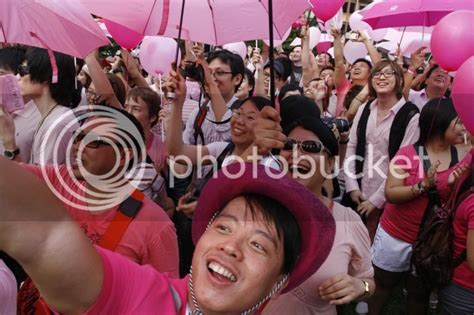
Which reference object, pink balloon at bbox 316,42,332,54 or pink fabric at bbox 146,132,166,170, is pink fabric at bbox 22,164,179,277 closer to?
pink fabric at bbox 146,132,166,170

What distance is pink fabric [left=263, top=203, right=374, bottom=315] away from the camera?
186 cm

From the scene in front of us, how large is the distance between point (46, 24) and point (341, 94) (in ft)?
12.4

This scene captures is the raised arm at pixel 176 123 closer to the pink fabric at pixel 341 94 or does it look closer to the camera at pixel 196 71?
the camera at pixel 196 71

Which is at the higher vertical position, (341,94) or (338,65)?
(338,65)

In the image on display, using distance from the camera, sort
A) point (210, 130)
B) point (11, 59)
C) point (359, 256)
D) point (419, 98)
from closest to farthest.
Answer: point (359, 256) < point (11, 59) < point (210, 130) < point (419, 98)

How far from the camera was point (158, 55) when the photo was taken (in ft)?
15.0

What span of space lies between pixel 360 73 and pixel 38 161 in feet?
13.1

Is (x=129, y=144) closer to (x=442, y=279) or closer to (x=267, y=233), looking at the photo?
(x=267, y=233)

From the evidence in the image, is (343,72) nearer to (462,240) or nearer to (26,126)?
(462,240)

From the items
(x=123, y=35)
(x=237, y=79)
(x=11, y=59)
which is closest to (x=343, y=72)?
(x=237, y=79)

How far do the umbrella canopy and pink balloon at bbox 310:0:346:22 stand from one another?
1.58 m

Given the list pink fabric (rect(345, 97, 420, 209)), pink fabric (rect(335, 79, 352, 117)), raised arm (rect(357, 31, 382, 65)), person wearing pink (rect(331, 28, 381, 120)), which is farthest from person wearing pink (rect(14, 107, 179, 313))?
raised arm (rect(357, 31, 382, 65))

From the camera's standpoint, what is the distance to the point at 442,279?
2621 millimetres

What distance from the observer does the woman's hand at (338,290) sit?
5.67 feet
